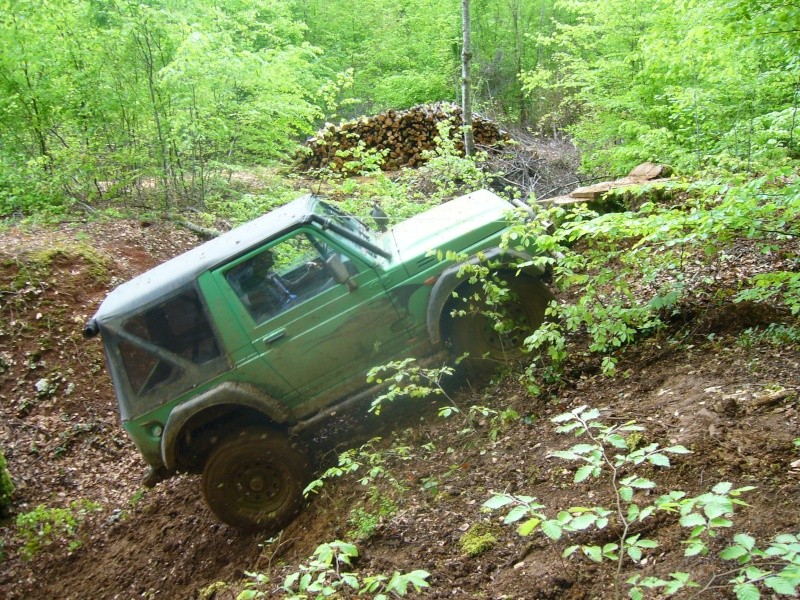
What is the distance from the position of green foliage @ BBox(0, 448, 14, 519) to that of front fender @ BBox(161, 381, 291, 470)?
8.37ft

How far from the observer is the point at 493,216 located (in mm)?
5238

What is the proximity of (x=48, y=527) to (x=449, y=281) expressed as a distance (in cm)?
469

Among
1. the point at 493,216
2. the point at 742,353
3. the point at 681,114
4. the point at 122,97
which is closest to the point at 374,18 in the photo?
the point at 122,97

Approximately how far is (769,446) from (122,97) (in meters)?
10.5

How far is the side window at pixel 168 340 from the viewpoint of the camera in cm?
454

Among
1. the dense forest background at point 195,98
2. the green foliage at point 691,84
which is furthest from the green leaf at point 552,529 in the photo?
the dense forest background at point 195,98

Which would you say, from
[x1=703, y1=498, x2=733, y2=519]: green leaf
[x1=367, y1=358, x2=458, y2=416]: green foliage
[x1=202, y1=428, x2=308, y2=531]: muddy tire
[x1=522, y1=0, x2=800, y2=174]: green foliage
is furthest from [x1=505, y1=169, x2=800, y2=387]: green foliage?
[x1=703, y1=498, x2=733, y2=519]: green leaf

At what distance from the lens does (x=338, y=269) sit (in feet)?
15.2

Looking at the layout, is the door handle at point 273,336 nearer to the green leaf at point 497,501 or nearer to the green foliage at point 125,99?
the green leaf at point 497,501

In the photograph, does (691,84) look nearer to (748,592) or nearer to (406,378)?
(406,378)

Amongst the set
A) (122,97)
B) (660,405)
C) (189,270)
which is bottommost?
(660,405)

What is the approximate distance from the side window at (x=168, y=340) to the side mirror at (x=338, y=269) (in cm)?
107

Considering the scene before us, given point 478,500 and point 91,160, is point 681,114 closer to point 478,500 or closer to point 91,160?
point 478,500

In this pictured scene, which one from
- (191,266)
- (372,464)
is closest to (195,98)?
(191,266)
